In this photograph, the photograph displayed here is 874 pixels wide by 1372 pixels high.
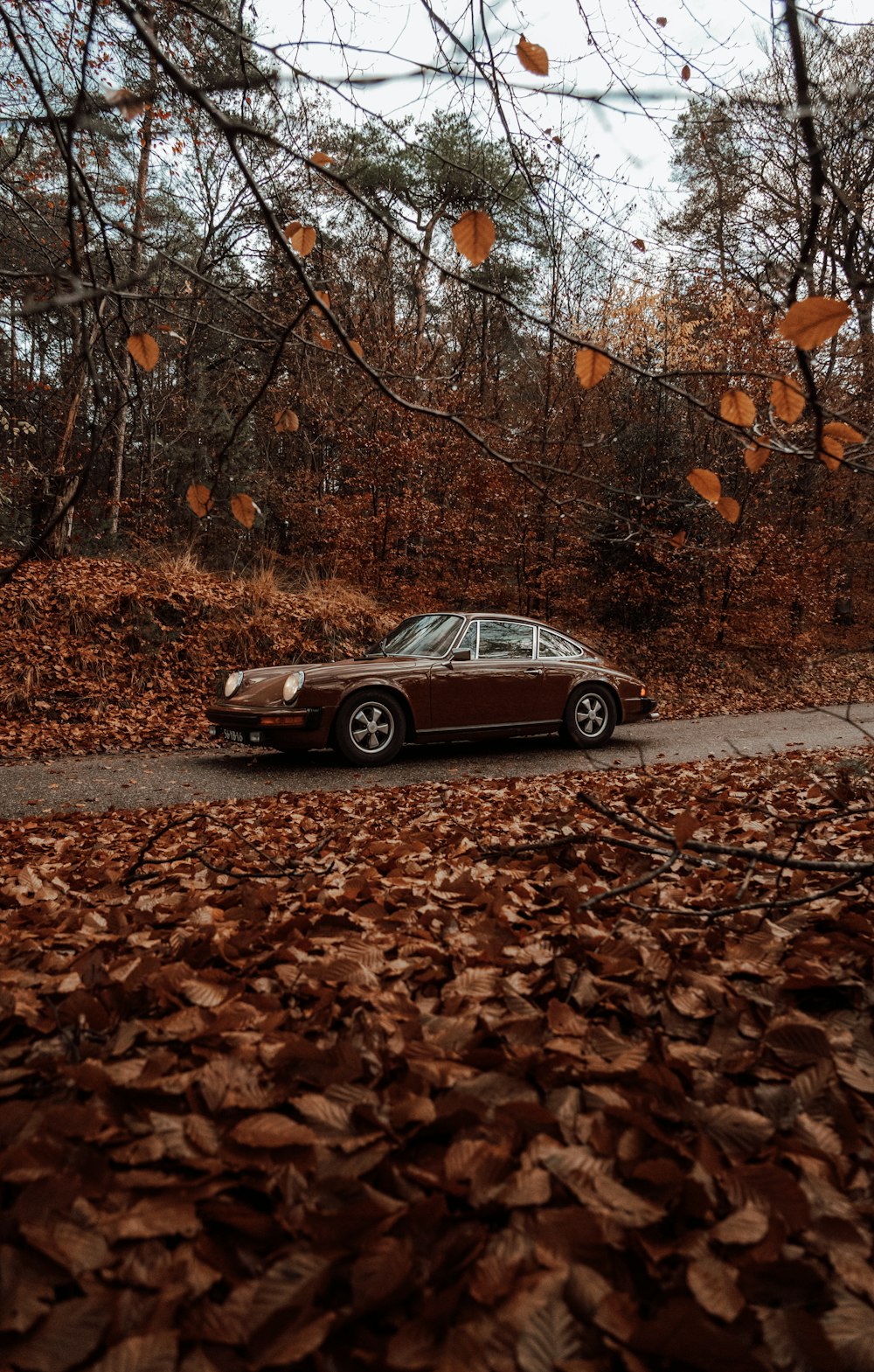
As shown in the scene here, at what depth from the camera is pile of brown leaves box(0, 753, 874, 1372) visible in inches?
41.0

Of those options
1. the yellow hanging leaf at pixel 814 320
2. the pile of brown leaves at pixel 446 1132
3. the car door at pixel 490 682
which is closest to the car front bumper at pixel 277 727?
the car door at pixel 490 682

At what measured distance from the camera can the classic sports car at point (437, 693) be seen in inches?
277

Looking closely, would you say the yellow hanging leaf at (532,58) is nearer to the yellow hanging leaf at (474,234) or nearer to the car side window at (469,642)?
the yellow hanging leaf at (474,234)

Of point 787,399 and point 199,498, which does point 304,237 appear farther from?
point 787,399

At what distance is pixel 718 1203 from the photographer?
4.16ft

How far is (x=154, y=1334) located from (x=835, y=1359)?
87cm

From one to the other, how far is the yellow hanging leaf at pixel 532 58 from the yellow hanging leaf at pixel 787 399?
97cm

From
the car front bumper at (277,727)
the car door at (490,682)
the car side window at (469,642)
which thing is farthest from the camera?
the car side window at (469,642)

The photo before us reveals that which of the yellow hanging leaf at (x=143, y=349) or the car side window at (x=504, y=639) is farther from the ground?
the yellow hanging leaf at (x=143, y=349)

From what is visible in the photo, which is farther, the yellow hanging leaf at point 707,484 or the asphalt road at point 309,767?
the asphalt road at point 309,767

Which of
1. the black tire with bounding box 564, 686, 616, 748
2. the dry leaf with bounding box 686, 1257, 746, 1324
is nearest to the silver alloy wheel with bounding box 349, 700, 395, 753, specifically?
the black tire with bounding box 564, 686, 616, 748

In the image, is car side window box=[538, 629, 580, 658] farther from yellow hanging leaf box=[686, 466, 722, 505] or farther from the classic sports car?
yellow hanging leaf box=[686, 466, 722, 505]

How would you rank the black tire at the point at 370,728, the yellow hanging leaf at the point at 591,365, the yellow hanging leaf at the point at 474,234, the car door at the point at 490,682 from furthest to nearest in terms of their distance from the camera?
the car door at the point at 490,682, the black tire at the point at 370,728, the yellow hanging leaf at the point at 591,365, the yellow hanging leaf at the point at 474,234

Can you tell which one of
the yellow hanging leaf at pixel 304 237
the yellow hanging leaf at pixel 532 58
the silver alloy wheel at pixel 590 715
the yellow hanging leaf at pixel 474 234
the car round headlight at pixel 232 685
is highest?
the yellow hanging leaf at pixel 532 58
